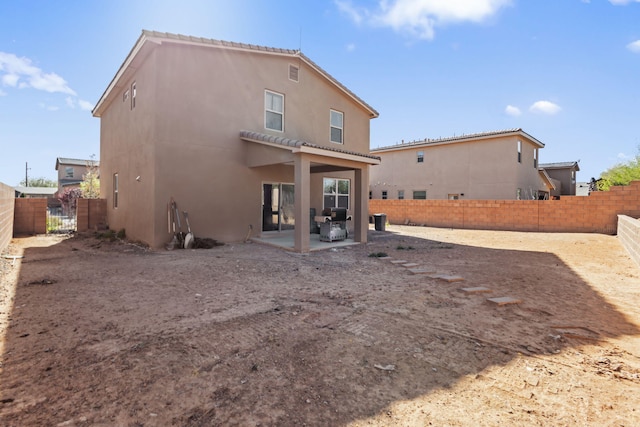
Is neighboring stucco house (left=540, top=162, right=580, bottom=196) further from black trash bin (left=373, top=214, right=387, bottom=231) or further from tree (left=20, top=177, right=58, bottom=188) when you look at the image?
tree (left=20, top=177, right=58, bottom=188)

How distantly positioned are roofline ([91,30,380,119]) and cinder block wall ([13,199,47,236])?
5.35 metres

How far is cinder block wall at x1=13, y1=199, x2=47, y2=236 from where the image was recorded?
13977mm

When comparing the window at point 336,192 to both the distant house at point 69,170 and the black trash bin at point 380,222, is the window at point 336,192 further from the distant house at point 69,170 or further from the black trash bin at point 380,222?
the distant house at point 69,170

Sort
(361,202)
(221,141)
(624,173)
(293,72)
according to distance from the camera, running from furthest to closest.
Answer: (624,173) < (293,72) < (361,202) < (221,141)

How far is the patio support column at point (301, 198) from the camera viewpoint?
9.25 metres

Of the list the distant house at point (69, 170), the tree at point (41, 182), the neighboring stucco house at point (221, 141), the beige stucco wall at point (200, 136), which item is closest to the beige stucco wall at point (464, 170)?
the neighboring stucco house at point (221, 141)

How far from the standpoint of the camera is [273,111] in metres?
12.3

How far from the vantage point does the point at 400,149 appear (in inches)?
1007

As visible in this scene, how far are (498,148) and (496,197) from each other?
3214mm

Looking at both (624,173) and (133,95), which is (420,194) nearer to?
(624,173)

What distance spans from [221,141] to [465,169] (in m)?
17.9

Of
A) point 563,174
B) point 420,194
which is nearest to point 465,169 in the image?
point 420,194

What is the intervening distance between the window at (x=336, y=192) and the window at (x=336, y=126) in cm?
184

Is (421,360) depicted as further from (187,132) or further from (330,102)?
(330,102)
